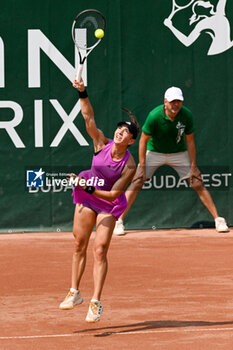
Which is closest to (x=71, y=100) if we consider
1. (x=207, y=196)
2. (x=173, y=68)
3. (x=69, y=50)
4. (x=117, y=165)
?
(x=69, y=50)

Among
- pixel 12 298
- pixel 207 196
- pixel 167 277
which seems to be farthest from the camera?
pixel 207 196

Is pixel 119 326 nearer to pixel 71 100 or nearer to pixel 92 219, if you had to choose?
pixel 92 219

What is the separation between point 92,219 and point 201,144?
4.84m

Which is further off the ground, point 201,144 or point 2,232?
point 201,144

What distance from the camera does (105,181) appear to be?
6078mm

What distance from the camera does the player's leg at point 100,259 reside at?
5734mm

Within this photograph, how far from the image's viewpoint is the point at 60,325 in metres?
5.85

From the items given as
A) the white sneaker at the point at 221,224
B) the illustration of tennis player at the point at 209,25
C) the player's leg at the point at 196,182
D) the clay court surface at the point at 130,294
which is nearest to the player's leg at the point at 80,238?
the clay court surface at the point at 130,294

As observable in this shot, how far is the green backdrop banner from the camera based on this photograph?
10422 mm

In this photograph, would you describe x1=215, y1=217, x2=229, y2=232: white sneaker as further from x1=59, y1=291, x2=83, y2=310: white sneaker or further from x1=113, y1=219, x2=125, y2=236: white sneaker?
x1=59, y1=291, x2=83, y2=310: white sneaker

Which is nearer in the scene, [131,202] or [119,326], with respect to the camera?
[119,326]

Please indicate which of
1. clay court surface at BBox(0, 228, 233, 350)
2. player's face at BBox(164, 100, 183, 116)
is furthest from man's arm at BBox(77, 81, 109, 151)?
player's face at BBox(164, 100, 183, 116)

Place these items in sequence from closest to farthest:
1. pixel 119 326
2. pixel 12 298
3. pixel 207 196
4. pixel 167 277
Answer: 1. pixel 119 326
2. pixel 12 298
3. pixel 167 277
4. pixel 207 196

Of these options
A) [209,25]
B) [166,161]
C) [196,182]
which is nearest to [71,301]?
[166,161]
